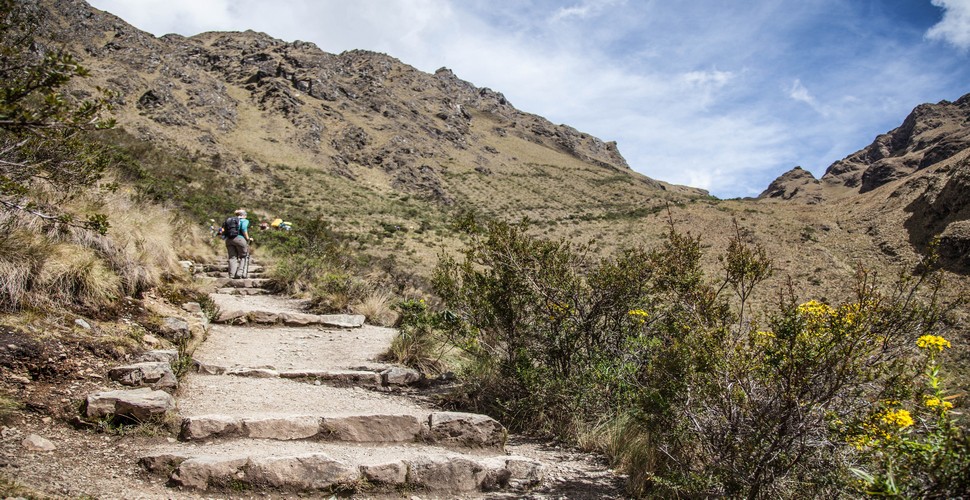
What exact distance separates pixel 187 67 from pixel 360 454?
69.4 m

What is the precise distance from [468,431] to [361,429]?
887 millimetres

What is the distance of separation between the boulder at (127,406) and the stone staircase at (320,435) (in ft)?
0.76

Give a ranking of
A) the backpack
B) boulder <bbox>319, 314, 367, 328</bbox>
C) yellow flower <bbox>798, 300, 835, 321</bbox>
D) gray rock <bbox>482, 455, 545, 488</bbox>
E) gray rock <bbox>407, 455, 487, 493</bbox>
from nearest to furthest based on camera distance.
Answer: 1. yellow flower <bbox>798, 300, 835, 321</bbox>
2. gray rock <bbox>407, 455, 487, 493</bbox>
3. gray rock <bbox>482, 455, 545, 488</bbox>
4. boulder <bbox>319, 314, 367, 328</bbox>
5. the backpack

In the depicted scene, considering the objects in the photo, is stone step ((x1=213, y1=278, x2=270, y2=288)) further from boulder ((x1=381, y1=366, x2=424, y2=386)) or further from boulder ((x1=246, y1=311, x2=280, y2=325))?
boulder ((x1=381, y1=366, x2=424, y2=386))

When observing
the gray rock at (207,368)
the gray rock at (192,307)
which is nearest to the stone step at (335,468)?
the gray rock at (207,368)

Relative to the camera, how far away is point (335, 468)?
133 inches

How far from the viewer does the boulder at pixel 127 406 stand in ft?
11.6

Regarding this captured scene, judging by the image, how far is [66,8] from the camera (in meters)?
57.0

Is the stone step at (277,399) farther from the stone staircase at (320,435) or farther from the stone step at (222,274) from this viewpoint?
the stone step at (222,274)

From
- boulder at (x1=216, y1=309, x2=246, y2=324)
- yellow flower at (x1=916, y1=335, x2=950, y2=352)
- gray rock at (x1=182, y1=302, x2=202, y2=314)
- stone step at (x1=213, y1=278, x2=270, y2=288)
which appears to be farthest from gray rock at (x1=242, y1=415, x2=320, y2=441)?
stone step at (x1=213, y1=278, x2=270, y2=288)

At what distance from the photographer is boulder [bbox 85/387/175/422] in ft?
11.6

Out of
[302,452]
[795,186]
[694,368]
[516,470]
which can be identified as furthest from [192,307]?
[795,186]

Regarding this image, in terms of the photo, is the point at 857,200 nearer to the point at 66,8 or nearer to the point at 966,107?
the point at 966,107

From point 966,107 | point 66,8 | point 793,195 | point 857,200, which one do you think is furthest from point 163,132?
point 966,107
